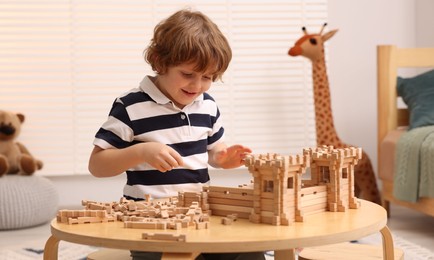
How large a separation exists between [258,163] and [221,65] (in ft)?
1.30

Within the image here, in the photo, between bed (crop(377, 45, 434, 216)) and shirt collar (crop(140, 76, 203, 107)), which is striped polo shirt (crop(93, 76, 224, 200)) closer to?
shirt collar (crop(140, 76, 203, 107))

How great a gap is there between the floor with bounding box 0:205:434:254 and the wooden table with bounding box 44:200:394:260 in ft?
4.56

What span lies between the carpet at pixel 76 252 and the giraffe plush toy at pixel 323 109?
649mm

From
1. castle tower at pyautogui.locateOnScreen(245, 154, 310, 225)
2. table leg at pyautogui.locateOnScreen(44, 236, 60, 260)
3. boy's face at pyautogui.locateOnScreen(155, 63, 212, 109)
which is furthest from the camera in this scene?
boy's face at pyautogui.locateOnScreen(155, 63, 212, 109)

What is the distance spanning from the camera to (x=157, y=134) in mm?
1634

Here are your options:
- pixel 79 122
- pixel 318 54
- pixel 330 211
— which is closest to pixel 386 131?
pixel 318 54

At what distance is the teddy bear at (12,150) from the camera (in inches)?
123

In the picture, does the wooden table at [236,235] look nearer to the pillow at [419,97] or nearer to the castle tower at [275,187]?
the castle tower at [275,187]

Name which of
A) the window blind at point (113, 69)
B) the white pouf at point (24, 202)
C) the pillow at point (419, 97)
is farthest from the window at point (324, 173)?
the window blind at point (113, 69)

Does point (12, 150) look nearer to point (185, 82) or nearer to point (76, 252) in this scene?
point (76, 252)

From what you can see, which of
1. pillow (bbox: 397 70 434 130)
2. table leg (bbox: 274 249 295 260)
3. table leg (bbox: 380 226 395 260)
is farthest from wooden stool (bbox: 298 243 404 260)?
pillow (bbox: 397 70 434 130)

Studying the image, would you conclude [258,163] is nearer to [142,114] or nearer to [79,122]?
[142,114]

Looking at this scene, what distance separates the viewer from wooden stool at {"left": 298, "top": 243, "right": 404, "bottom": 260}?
1.53 meters

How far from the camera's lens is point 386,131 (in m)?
3.13
